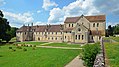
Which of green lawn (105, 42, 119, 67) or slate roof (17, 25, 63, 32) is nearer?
green lawn (105, 42, 119, 67)

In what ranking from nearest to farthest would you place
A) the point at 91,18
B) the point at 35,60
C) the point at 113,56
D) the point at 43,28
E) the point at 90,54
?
the point at 113,56 → the point at 90,54 → the point at 35,60 → the point at 91,18 → the point at 43,28

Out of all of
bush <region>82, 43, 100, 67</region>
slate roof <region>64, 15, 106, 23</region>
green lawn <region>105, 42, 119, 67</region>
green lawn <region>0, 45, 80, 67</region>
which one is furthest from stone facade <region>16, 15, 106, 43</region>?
bush <region>82, 43, 100, 67</region>

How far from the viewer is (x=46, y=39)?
75.8m

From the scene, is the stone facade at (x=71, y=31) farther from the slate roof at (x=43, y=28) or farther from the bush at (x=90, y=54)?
the bush at (x=90, y=54)

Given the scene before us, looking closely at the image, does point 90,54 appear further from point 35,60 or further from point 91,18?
point 91,18

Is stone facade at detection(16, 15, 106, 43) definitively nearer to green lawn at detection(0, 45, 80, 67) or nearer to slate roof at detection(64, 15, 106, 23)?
slate roof at detection(64, 15, 106, 23)

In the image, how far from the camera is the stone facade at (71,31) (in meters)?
59.8

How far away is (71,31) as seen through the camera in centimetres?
6375

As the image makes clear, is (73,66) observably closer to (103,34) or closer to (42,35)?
(103,34)

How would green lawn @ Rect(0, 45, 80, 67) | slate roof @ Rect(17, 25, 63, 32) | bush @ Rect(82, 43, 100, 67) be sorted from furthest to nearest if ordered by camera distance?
slate roof @ Rect(17, 25, 63, 32), green lawn @ Rect(0, 45, 80, 67), bush @ Rect(82, 43, 100, 67)

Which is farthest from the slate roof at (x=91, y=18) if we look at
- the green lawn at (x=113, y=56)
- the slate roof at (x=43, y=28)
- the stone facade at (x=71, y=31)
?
the green lawn at (x=113, y=56)

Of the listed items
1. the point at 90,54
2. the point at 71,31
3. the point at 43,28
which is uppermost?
the point at 43,28

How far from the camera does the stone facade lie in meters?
59.8

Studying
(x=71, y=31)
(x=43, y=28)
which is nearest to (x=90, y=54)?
(x=71, y=31)
